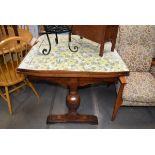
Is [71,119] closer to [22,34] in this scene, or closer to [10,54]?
[10,54]

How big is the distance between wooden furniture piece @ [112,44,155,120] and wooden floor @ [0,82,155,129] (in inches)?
7.9

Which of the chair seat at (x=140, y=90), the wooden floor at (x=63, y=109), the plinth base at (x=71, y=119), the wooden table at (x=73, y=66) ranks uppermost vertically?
the wooden table at (x=73, y=66)

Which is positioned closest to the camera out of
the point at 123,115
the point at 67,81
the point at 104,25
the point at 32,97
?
the point at 104,25

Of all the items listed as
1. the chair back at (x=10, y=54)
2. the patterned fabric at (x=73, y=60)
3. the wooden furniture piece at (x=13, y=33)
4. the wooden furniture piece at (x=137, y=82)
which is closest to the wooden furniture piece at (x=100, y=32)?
the patterned fabric at (x=73, y=60)

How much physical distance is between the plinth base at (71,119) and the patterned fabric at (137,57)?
2.61 feet

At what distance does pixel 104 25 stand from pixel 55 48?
555 millimetres

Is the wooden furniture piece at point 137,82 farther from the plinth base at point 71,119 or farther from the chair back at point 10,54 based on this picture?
the chair back at point 10,54

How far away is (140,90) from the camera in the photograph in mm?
1785

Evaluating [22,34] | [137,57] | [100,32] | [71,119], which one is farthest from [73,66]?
[22,34]

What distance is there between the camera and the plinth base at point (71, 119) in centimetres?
191

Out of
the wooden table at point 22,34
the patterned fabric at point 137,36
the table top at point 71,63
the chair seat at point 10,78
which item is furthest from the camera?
the wooden table at point 22,34

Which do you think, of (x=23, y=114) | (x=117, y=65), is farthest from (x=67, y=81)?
(x=23, y=114)
